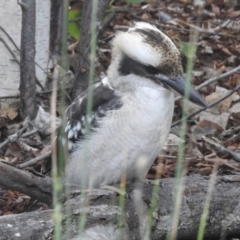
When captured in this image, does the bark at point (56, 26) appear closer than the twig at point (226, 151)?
No

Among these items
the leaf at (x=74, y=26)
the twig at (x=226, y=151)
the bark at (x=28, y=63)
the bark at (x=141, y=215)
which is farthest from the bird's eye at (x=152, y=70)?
the leaf at (x=74, y=26)

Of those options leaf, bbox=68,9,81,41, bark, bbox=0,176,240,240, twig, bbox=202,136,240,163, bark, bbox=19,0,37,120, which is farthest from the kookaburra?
leaf, bbox=68,9,81,41

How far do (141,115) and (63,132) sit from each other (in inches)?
19.8

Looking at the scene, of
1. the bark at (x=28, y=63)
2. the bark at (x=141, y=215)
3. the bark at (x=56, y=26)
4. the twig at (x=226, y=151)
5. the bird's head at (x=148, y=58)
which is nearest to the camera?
the bark at (x=141, y=215)

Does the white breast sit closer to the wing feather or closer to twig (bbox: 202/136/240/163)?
the wing feather

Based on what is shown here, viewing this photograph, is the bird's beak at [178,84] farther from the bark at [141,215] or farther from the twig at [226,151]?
the twig at [226,151]

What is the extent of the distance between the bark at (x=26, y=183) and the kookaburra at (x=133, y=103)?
0.65ft

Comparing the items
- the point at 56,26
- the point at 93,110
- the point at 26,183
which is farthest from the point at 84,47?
the point at 26,183

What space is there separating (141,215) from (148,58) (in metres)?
0.68

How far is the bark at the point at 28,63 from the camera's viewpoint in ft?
16.6

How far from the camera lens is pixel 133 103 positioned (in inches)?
152

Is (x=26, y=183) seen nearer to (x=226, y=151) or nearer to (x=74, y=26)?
(x=226, y=151)

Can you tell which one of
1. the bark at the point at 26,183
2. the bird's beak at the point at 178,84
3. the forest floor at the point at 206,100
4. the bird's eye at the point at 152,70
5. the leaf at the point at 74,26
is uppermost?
the bird's eye at the point at 152,70

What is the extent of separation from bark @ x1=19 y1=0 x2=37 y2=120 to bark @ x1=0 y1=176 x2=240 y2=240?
1441 mm
